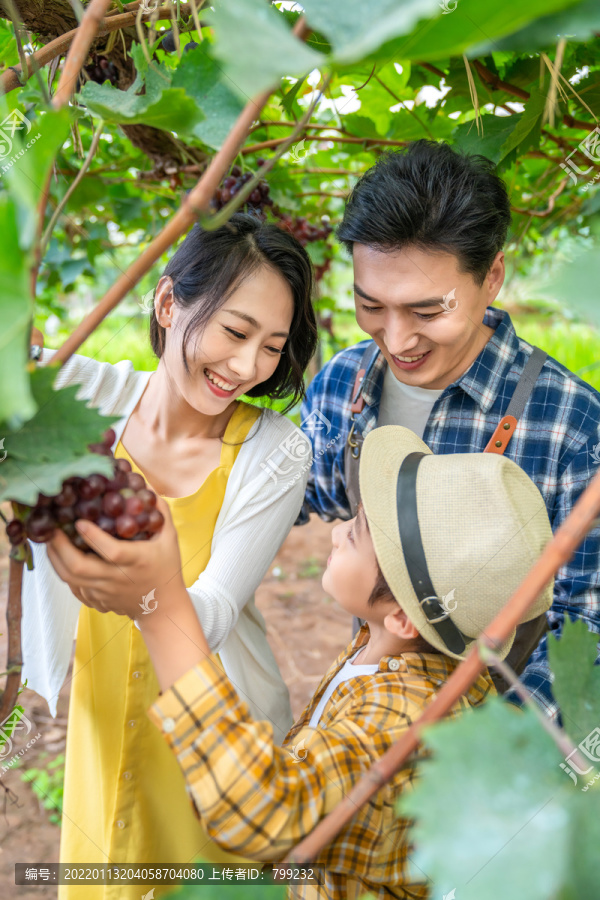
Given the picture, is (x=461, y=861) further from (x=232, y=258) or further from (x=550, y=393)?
(x=550, y=393)

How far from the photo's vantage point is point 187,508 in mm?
1281

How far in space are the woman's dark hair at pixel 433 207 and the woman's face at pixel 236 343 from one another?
0.81 ft

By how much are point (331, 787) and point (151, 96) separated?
797 mm

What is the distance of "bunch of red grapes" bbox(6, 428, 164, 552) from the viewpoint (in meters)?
0.56

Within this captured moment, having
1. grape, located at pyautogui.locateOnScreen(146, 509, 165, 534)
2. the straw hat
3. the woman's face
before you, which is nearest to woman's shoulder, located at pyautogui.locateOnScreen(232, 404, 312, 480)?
the woman's face

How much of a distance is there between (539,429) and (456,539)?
1.96 ft

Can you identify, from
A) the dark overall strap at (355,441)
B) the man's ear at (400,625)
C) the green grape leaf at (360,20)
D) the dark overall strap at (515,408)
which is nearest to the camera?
the green grape leaf at (360,20)

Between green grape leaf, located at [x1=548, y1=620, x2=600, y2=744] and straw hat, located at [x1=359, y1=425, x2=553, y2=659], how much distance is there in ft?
1.03

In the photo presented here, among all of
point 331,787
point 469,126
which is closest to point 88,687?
point 331,787

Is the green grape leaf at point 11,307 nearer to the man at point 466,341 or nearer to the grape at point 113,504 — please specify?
the grape at point 113,504

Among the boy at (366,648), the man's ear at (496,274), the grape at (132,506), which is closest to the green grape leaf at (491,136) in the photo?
the man's ear at (496,274)

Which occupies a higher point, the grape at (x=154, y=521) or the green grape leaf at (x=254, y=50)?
the green grape leaf at (x=254, y=50)

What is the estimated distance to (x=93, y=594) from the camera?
2.19ft

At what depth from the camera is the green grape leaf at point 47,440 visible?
0.48m
